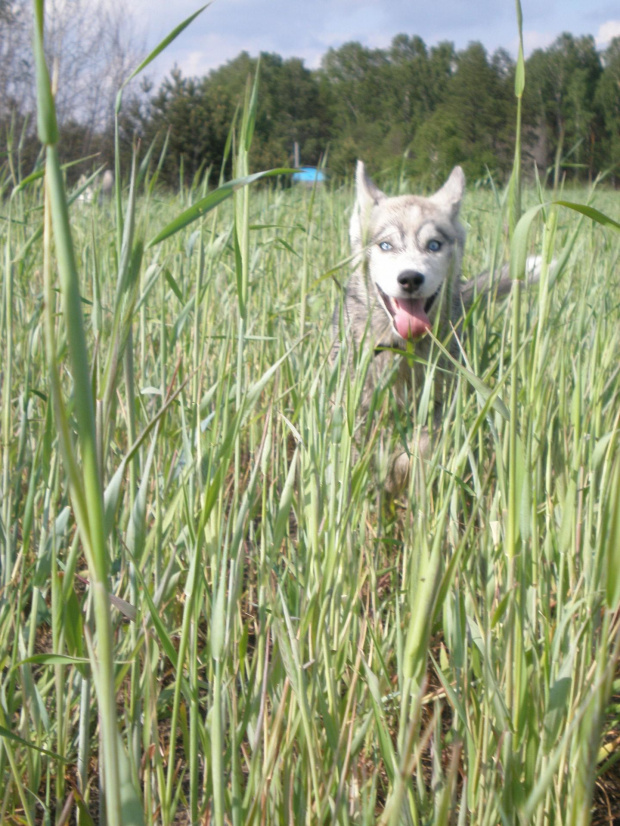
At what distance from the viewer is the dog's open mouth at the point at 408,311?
2094 mm

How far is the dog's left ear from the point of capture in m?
2.70

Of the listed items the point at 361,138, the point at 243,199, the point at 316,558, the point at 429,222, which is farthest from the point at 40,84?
the point at 361,138

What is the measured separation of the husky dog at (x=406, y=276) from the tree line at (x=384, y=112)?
0.19m

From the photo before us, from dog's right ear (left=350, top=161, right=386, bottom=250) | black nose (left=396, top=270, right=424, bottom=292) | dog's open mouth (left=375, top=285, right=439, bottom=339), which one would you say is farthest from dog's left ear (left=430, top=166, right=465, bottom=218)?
black nose (left=396, top=270, right=424, bottom=292)

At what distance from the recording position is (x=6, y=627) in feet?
2.55

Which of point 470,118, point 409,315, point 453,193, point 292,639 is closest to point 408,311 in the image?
point 409,315

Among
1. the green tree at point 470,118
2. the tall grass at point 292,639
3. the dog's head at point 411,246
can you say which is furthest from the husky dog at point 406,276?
the green tree at point 470,118

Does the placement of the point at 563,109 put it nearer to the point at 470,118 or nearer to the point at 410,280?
the point at 410,280

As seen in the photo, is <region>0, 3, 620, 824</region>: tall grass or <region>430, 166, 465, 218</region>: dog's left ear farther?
<region>430, 166, 465, 218</region>: dog's left ear

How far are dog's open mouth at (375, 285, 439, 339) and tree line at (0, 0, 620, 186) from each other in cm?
42

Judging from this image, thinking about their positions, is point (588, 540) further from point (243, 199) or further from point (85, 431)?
point (85, 431)

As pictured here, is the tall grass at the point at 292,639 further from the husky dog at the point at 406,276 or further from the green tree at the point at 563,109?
the husky dog at the point at 406,276

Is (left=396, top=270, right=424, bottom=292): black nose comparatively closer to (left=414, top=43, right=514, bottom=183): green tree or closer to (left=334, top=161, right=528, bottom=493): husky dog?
(left=334, top=161, right=528, bottom=493): husky dog

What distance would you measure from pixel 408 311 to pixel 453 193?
82 cm
